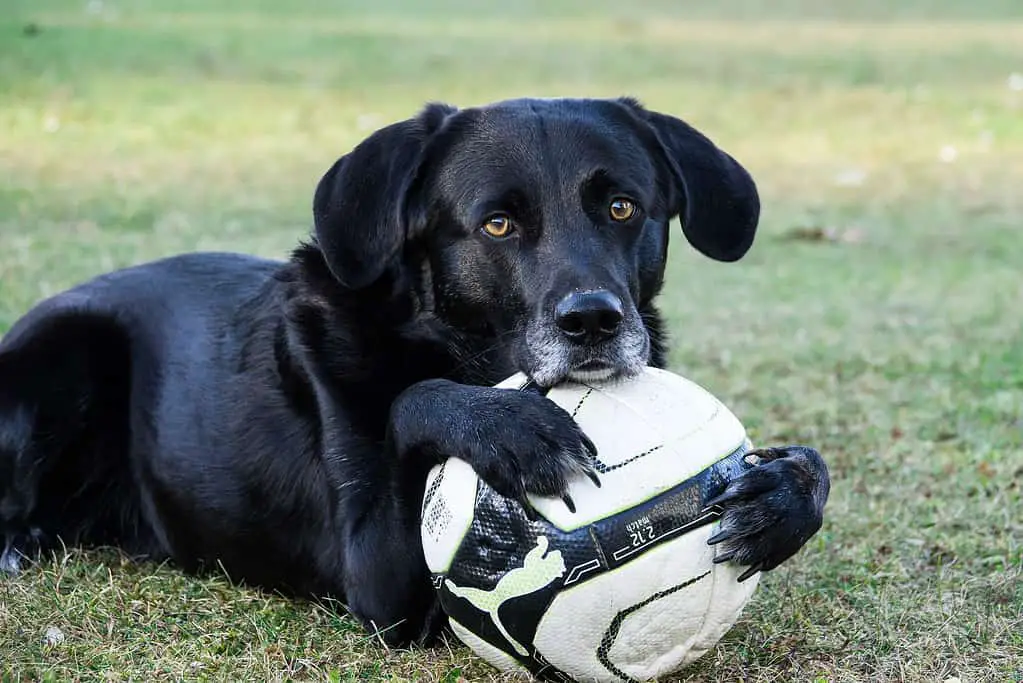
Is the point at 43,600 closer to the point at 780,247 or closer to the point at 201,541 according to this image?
the point at 201,541

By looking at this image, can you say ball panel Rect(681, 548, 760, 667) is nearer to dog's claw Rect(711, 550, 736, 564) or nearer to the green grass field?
dog's claw Rect(711, 550, 736, 564)

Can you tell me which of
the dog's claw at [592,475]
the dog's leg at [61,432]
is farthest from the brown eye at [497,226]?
the dog's leg at [61,432]

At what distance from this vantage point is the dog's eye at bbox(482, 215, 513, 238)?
3.96 meters

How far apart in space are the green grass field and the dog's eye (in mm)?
1177

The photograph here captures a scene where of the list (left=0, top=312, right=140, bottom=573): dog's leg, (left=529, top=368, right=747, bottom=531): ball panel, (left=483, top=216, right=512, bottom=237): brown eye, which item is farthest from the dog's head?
(left=0, top=312, right=140, bottom=573): dog's leg

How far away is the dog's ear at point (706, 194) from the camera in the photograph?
171 inches

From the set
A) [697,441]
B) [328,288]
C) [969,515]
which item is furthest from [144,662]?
[969,515]

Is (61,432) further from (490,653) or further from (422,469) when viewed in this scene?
(490,653)

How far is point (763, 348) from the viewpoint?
8219mm

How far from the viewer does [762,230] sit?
13008 mm

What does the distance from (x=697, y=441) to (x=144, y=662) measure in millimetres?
1603

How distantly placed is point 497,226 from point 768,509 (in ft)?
3.81

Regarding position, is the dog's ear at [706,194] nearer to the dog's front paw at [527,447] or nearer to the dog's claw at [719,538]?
the dog's front paw at [527,447]

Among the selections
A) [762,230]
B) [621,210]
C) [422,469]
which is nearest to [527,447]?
[422,469]
